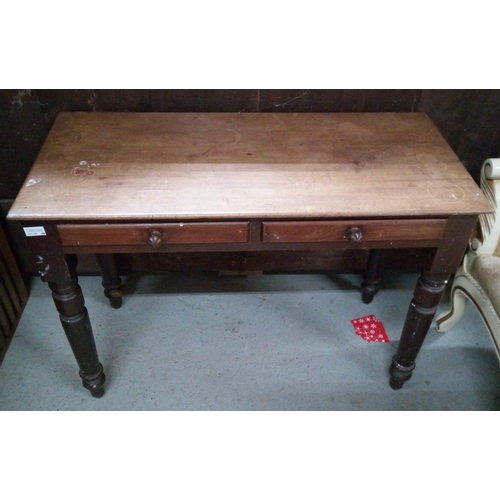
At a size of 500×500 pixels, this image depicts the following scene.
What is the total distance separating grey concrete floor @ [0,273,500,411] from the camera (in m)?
1.74

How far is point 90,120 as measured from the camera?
5.09 feet

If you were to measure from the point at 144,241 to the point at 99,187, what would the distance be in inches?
7.2

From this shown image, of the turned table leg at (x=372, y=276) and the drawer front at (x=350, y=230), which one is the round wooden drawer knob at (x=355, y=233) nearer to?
the drawer front at (x=350, y=230)

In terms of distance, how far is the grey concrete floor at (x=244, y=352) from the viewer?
1.74 meters

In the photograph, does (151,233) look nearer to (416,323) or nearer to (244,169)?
(244,169)

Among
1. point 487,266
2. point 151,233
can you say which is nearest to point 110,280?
point 151,233

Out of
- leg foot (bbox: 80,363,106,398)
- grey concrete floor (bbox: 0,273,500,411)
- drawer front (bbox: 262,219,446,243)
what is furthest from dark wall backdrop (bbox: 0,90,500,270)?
leg foot (bbox: 80,363,106,398)

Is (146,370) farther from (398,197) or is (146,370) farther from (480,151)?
(480,151)

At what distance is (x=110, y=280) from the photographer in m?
1.94

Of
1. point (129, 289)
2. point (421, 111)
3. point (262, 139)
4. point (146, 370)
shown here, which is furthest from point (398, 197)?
point (129, 289)

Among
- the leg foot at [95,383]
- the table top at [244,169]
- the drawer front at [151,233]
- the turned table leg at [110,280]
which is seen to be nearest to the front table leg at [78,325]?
the leg foot at [95,383]

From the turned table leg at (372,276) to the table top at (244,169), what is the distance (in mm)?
570

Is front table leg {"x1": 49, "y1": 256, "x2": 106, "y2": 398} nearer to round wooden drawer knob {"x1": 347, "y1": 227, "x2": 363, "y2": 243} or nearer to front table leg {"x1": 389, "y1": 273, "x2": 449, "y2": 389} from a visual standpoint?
round wooden drawer knob {"x1": 347, "y1": 227, "x2": 363, "y2": 243}

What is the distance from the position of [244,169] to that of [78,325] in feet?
2.16
